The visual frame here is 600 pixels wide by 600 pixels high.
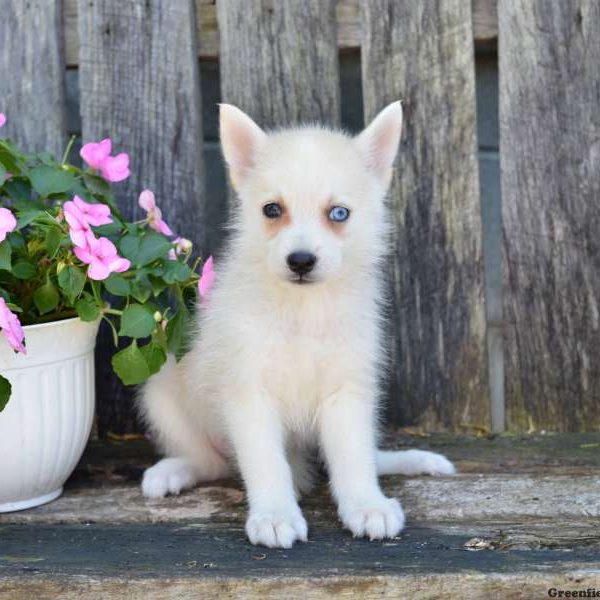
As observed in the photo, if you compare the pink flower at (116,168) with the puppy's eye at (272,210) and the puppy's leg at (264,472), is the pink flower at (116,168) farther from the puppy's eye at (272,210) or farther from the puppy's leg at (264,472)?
the puppy's leg at (264,472)

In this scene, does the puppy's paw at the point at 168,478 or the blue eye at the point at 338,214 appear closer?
the blue eye at the point at 338,214

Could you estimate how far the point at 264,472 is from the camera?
292 centimetres

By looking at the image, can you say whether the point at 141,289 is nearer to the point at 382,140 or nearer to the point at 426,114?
the point at 382,140

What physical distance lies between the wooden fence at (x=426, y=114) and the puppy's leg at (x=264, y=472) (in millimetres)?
961

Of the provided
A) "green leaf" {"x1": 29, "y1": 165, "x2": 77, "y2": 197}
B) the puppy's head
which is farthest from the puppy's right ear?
"green leaf" {"x1": 29, "y1": 165, "x2": 77, "y2": 197}

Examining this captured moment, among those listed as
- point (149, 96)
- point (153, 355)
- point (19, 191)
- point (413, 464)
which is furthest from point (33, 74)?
point (413, 464)

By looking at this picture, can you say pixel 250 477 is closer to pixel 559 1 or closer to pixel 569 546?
pixel 569 546

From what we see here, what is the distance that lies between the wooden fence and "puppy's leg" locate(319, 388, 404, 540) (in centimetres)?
78

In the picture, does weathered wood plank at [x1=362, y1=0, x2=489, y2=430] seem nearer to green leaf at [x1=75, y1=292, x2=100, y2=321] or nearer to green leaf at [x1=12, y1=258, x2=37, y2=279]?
green leaf at [x1=75, y1=292, x2=100, y2=321]

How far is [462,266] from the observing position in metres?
3.68

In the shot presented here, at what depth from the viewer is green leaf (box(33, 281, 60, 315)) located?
2.92 m

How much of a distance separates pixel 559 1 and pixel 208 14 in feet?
4.40

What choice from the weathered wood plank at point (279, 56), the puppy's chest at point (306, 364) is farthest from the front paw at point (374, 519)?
the weathered wood plank at point (279, 56)

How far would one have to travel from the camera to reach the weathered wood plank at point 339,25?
11.8ft
